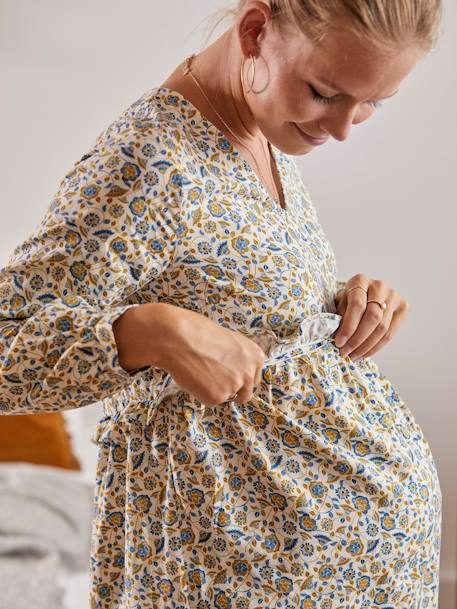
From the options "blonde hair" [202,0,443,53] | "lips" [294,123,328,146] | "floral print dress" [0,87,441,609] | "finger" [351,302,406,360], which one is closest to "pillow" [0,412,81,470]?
"floral print dress" [0,87,441,609]

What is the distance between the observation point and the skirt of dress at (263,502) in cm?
92

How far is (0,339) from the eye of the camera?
0.80 m

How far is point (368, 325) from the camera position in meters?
1.06

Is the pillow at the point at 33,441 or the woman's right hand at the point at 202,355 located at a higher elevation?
the pillow at the point at 33,441

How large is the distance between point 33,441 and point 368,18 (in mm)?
1546

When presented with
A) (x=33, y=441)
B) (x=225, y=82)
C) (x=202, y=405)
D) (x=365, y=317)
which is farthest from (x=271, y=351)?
(x=33, y=441)

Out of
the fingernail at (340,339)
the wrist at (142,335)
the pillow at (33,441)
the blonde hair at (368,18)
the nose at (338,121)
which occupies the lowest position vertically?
the wrist at (142,335)

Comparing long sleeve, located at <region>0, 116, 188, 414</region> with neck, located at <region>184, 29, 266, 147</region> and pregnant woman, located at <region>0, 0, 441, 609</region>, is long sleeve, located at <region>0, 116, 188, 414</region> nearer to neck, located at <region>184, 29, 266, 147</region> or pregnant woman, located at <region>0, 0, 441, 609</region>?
pregnant woman, located at <region>0, 0, 441, 609</region>

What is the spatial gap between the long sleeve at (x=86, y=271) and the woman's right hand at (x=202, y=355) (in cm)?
5

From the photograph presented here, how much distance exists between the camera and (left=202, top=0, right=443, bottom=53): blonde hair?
0.81m

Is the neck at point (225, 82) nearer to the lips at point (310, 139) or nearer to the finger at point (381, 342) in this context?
the lips at point (310, 139)

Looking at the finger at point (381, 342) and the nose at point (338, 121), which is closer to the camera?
the nose at point (338, 121)

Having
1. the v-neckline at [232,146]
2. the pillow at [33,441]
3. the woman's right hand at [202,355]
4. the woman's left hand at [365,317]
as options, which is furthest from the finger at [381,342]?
the pillow at [33,441]

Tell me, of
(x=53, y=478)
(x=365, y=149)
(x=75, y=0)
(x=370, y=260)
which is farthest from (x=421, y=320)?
(x=75, y=0)
